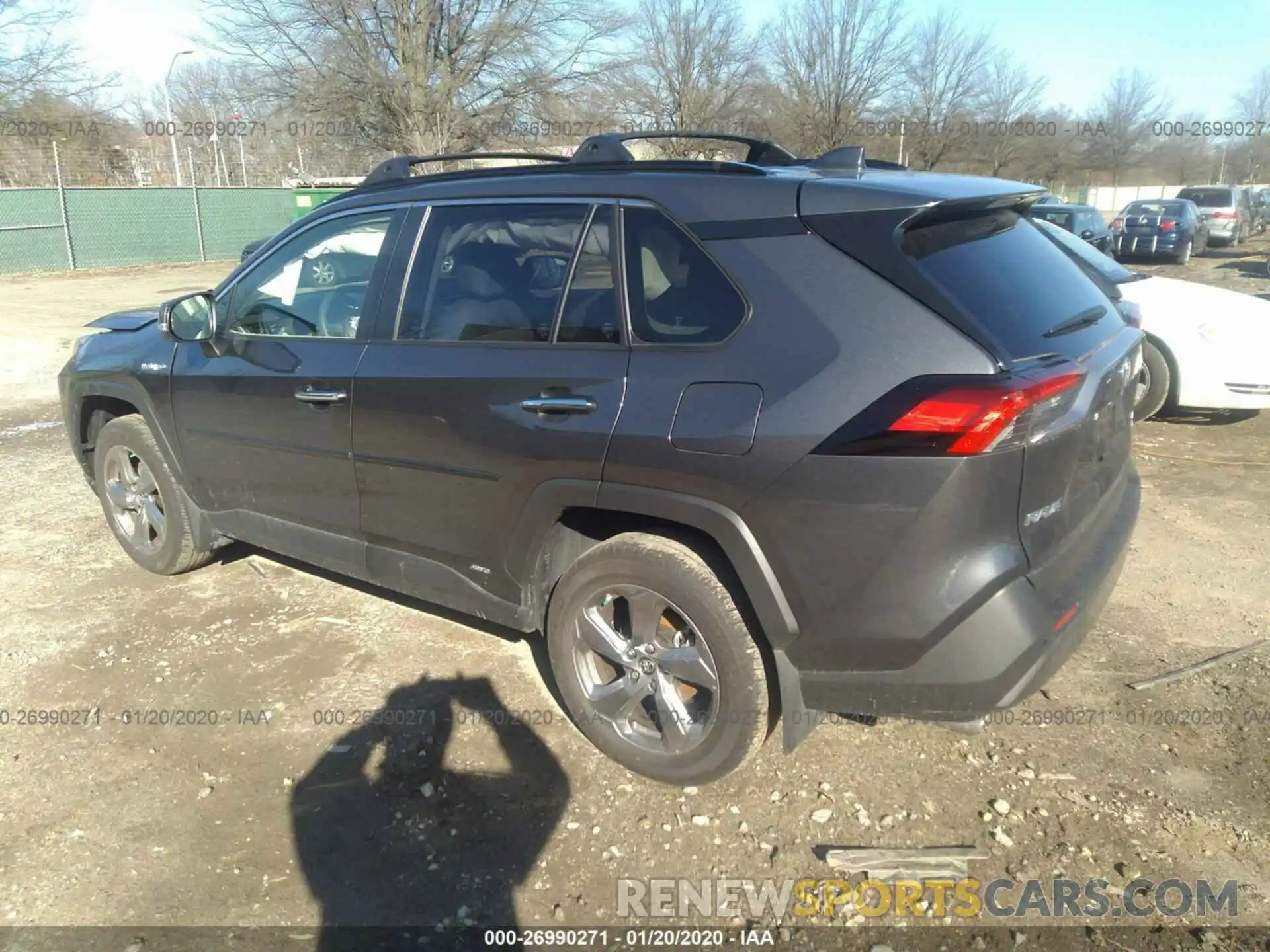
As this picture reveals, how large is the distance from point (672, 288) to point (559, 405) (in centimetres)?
50

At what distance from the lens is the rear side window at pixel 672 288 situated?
2674 mm

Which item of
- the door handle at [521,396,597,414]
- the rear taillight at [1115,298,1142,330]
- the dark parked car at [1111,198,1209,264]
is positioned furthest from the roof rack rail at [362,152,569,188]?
the dark parked car at [1111,198,1209,264]

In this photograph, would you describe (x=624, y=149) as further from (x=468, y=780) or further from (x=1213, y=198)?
(x=1213, y=198)

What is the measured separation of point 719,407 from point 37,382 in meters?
9.48

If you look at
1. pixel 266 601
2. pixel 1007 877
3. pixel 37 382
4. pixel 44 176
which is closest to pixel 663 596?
pixel 1007 877

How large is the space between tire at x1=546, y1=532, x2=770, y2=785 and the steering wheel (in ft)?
4.38

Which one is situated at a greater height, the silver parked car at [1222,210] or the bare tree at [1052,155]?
the bare tree at [1052,155]

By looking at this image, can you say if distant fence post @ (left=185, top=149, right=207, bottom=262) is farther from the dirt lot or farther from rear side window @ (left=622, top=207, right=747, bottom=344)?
rear side window @ (left=622, top=207, right=747, bottom=344)

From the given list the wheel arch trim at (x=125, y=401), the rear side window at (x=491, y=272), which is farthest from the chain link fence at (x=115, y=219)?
the rear side window at (x=491, y=272)

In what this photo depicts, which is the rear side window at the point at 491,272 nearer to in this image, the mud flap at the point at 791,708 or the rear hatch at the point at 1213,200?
the mud flap at the point at 791,708

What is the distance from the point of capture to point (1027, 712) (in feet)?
11.1

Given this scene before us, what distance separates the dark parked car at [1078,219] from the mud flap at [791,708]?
15284mm

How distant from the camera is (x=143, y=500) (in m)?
4.67

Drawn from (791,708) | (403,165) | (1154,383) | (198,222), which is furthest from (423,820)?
(198,222)
